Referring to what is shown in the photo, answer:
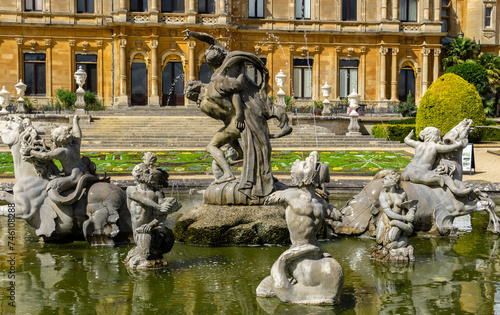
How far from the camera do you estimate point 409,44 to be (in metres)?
39.4

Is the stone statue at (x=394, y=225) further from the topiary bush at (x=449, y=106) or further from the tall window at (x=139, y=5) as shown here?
the tall window at (x=139, y=5)

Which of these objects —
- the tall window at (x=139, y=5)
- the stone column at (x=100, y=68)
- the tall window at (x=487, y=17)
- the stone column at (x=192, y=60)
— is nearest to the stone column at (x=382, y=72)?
the tall window at (x=487, y=17)

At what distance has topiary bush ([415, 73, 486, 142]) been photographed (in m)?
24.0

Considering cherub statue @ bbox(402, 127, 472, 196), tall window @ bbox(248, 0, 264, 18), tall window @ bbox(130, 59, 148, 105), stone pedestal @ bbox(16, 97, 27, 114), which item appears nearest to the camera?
cherub statue @ bbox(402, 127, 472, 196)

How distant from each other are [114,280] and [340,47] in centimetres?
3476

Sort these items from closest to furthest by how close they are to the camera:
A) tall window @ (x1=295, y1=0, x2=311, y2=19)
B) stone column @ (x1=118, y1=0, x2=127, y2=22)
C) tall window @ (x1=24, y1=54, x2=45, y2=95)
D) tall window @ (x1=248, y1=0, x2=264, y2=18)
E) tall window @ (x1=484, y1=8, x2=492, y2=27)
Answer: stone column @ (x1=118, y1=0, x2=127, y2=22), tall window @ (x1=24, y1=54, x2=45, y2=95), tall window @ (x1=248, y1=0, x2=264, y2=18), tall window @ (x1=295, y1=0, x2=311, y2=19), tall window @ (x1=484, y1=8, x2=492, y2=27)

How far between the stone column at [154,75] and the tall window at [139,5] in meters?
2.33

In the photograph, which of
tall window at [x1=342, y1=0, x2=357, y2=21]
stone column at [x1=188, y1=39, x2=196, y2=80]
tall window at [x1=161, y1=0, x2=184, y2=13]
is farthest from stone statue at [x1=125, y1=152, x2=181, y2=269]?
tall window at [x1=342, y1=0, x2=357, y2=21]

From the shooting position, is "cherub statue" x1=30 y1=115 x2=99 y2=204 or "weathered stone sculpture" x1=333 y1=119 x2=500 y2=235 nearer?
"cherub statue" x1=30 y1=115 x2=99 y2=204

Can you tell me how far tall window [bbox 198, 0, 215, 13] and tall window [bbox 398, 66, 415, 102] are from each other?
13006 millimetres

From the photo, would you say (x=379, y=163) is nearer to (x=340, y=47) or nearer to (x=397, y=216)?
(x=397, y=216)

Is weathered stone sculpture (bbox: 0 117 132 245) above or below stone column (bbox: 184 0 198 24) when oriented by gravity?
below

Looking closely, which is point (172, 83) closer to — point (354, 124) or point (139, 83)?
point (139, 83)

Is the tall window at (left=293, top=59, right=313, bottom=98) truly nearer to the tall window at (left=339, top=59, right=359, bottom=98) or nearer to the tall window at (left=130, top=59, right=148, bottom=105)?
the tall window at (left=339, top=59, right=359, bottom=98)
